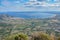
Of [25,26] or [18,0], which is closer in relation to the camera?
[25,26]

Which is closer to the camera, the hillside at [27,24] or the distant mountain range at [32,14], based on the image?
the hillside at [27,24]

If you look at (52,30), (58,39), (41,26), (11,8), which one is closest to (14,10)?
(11,8)

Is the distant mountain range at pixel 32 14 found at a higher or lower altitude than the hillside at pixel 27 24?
higher

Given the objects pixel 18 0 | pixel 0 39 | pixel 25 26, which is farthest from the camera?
pixel 18 0

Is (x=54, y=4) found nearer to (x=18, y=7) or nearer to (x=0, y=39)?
→ (x=18, y=7)

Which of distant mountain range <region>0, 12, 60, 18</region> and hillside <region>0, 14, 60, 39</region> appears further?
distant mountain range <region>0, 12, 60, 18</region>

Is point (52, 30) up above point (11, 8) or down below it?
below

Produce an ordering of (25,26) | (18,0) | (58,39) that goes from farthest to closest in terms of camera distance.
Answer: (18,0)
(25,26)
(58,39)

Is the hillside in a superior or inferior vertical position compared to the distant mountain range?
inferior

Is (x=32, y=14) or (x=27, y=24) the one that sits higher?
(x=32, y=14)

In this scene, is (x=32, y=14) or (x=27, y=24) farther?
(x=32, y=14)
